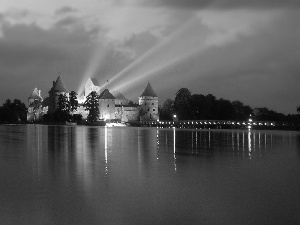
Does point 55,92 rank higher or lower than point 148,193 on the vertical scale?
higher

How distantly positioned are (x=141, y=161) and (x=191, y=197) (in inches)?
344

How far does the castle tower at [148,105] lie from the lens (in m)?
125

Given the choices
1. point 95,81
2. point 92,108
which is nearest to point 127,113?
point 92,108

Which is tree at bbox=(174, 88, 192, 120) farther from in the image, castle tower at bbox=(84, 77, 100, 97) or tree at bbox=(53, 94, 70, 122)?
castle tower at bbox=(84, 77, 100, 97)

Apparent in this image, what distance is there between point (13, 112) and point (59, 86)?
82.9ft

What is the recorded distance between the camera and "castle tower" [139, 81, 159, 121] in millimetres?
125438

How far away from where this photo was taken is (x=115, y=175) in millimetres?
14953

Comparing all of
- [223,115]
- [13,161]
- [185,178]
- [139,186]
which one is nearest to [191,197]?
[139,186]

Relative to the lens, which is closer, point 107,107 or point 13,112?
point 107,107

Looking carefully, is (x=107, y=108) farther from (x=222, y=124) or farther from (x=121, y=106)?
(x=222, y=124)

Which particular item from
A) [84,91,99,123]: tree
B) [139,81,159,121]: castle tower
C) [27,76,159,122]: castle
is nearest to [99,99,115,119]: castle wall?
[27,76,159,122]: castle

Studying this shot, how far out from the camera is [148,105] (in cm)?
12688

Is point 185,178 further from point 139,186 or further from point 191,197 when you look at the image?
point 191,197

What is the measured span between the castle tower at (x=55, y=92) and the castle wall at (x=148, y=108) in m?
27.0
